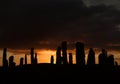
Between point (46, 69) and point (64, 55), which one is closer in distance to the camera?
point (46, 69)

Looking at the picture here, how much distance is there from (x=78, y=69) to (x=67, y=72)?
3167 mm

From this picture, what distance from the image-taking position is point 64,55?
7206cm

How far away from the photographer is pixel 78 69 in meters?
51.8

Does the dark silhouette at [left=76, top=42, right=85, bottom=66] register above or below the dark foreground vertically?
above

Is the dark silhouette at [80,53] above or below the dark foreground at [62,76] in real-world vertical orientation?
above

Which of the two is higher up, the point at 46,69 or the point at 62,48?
the point at 62,48

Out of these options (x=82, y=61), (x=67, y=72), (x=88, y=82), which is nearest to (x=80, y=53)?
(x=82, y=61)

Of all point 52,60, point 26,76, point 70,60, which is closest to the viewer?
point 26,76

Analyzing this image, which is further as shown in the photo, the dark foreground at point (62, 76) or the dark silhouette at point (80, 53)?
the dark silhouette at point (80, 53)

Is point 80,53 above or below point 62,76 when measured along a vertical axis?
above

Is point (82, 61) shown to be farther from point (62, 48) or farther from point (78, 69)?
point (78, 69)

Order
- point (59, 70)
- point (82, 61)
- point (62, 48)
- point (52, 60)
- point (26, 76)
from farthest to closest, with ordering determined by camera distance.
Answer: point (52, 60) < point (62, 48) < point (82, 61) < point (59, 70) < point (26, 76)

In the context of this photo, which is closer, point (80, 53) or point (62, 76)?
point (62, 76)

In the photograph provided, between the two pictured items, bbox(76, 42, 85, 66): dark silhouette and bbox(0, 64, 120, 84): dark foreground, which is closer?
bbox(0, 64, 120, 84): dark foreground
